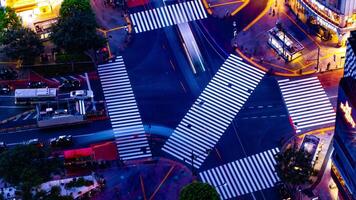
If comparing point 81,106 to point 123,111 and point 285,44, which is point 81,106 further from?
point 285,44

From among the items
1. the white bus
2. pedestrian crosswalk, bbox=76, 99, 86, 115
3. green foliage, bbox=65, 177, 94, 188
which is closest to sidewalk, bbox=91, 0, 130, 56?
pedestrian crosswalk, bbox=76, 99, 86, 115

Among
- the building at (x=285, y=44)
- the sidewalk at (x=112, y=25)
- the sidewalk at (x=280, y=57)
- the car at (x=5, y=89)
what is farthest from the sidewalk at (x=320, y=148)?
the car at (x=5, y=89)

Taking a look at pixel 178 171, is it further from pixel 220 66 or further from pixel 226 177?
pixel 220 66

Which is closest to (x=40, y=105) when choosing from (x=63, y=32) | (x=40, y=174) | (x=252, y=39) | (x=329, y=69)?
(x=63, y=32)

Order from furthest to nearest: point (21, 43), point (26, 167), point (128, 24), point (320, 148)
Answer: point (128, 24) < point (21, 43) < point (320, 148) < point (26, 167)

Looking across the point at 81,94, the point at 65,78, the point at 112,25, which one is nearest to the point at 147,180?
the point at 81,94

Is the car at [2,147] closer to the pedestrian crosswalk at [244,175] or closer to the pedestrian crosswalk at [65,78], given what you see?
the pedestrian crosswalk at [65,78]

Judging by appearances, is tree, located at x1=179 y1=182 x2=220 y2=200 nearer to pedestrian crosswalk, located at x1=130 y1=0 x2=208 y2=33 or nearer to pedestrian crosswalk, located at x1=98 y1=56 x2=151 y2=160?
pedestrian crosswalk, located at x1=98 y1=56 x2=151 y2=160
